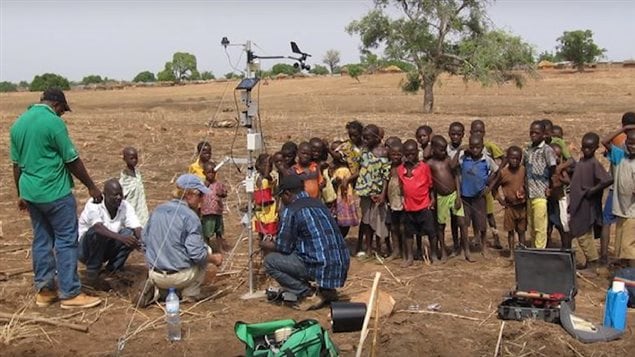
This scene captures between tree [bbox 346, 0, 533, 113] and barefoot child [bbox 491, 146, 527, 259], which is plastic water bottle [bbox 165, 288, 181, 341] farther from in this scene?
tree [bbox 346, 0, 533, 113]

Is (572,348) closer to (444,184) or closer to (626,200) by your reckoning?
(626,200)

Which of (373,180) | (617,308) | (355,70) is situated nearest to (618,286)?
Result: (617,308)

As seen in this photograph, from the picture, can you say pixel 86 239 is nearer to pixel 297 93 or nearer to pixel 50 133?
pixel 50 133

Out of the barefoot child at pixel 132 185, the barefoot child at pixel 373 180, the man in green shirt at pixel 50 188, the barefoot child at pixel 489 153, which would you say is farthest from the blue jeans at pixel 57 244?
the barefoot child at pixel 489 153

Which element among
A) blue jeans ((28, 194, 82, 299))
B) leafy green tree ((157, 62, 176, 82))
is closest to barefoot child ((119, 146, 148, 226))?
blue jeans ((28, 194, 82, 299))

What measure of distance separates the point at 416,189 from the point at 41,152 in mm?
3741

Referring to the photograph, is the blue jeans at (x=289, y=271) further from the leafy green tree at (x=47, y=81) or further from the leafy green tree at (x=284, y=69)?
the leafy green tree at (x=47, y=81)

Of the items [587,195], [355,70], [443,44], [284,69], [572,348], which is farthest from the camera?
[284,69]

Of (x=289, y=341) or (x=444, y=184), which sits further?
Result: (x=444, y=184)

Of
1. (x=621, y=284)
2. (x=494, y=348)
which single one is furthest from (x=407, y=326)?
(x=621, y=284)

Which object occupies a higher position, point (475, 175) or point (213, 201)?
point (475, 175)

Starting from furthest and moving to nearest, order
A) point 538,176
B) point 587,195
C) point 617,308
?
1. point 538,176
2. point 587,195
3. point 617,308

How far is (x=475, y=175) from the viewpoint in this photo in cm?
779

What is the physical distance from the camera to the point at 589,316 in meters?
6.14
